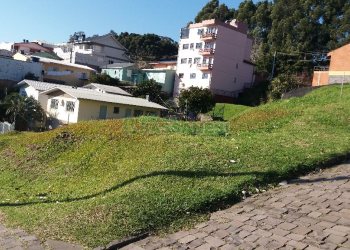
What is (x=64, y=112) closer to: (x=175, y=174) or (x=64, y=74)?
(x=64, y=74)

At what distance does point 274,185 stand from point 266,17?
54.3 meters

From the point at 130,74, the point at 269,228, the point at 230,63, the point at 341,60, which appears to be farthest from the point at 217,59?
the point at 269,228

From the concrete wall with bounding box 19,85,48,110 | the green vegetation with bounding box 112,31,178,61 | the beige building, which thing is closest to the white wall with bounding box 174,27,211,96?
the beige building

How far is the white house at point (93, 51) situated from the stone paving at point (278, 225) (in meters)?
60.0

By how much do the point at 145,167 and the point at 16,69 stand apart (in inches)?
1692

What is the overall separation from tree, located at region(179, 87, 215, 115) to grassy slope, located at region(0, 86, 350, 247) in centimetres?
2524

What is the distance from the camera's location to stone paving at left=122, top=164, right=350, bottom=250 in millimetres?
5426

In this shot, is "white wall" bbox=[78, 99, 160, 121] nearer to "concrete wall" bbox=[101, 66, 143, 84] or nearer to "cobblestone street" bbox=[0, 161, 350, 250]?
"concrete wall" bbox=[101, 66, 143, 84]

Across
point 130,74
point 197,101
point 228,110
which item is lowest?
point 228,110

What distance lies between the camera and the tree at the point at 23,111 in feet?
114

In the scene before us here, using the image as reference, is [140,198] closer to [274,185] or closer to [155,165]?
[155,165]

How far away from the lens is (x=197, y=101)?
40250 millimetres

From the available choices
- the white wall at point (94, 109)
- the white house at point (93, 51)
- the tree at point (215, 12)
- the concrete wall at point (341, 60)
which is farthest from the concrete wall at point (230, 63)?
the white house at point (93, 51)

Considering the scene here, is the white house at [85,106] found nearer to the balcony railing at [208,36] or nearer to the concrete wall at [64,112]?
the concrete wall at [64,112]
